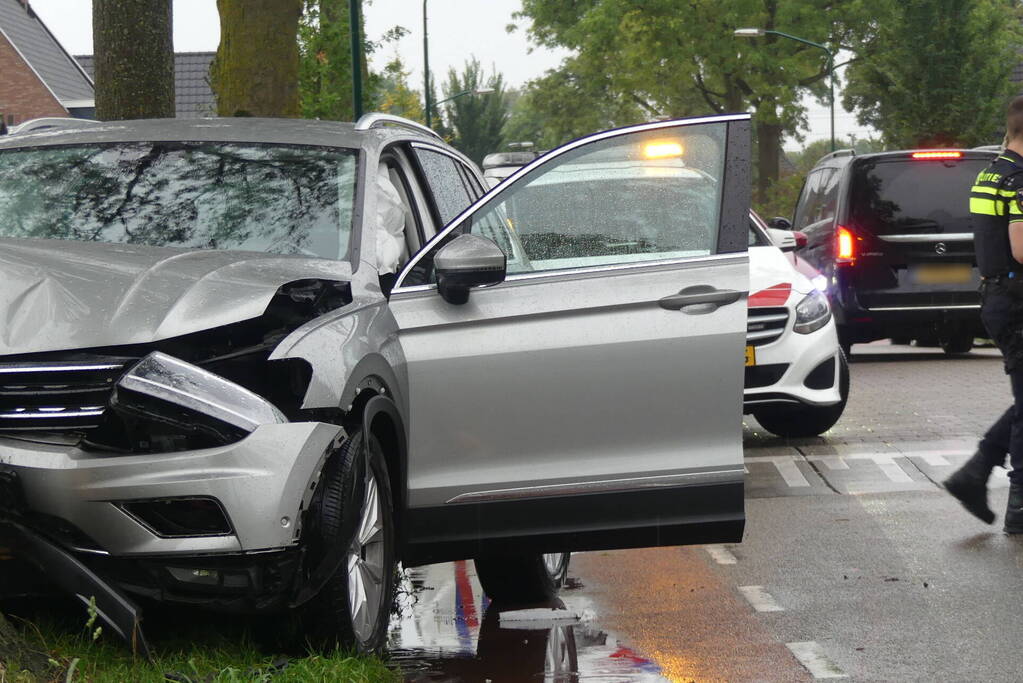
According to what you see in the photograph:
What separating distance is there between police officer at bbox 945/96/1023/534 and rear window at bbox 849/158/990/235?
8.40m

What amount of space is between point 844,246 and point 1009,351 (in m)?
8.69

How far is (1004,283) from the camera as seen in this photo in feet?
25.2

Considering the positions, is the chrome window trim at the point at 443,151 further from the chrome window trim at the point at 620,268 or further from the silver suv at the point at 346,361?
the chrome window trim at the point at 620,268

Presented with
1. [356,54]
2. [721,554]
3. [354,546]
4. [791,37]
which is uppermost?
[791,37]

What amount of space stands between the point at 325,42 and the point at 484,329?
21.0 meters

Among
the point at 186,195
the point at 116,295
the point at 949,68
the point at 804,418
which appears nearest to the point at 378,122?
the point at 186,195

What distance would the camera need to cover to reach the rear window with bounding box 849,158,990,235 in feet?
52.6

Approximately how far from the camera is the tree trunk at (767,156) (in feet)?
159

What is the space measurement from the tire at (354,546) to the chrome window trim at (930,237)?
11.6 m

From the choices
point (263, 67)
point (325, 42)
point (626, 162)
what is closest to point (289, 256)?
point (626, 162)

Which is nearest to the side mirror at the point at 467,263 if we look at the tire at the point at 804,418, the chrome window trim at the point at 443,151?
the chrome window trim at the point at 443,151

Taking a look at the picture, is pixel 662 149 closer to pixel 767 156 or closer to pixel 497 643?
pixel 497 643

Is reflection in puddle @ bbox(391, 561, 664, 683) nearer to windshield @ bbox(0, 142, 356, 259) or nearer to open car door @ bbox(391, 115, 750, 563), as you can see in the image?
open car door @ bbox(391, 115, 750, 563)

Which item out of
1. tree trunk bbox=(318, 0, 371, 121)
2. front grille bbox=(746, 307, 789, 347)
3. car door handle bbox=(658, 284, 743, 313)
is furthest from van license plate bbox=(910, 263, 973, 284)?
car door handle bbox=(658, 284, 743, 313)
